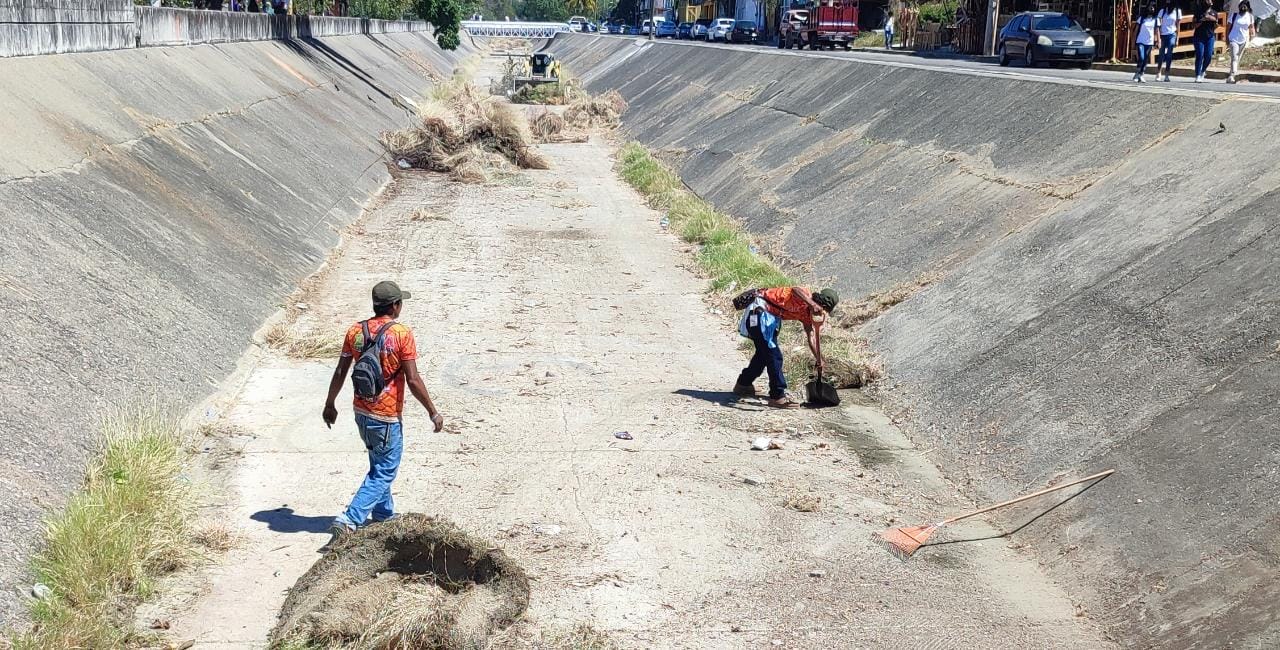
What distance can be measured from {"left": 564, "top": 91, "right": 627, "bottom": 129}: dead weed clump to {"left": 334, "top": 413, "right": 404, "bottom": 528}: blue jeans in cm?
3490

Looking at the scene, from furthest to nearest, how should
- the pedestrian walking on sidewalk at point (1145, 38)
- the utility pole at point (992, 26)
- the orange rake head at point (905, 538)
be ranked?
the utility pole at point (992, 26) < the pedestrian walking on sidewalk at point (1145, 38) < the orange rake head at point (905, 538)

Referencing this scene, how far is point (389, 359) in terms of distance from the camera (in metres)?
7.40

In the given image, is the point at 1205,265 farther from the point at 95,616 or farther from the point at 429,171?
the point at 429,171

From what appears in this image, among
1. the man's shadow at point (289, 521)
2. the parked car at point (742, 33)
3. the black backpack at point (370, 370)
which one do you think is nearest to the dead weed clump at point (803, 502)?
the black backpack at point (370, 370)

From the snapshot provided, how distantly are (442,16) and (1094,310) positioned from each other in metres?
55.3

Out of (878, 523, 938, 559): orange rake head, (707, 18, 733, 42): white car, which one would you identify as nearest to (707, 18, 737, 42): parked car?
(707, 18, 733, 42): white car

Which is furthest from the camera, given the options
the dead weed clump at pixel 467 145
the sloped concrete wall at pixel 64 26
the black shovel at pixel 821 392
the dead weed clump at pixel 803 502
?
the dead weed clump at pixel 467 145

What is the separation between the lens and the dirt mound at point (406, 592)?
6.27m

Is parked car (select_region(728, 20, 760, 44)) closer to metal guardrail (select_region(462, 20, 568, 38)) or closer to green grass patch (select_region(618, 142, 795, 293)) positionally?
green grass patch (select_region(618, 142, 795, 293))

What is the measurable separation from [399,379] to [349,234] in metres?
13.0

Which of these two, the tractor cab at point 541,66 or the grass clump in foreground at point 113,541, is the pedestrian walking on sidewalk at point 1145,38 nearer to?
the grass clump in foreground at point 113,541

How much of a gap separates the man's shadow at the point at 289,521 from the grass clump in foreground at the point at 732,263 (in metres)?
5.45

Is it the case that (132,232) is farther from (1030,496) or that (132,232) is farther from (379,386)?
(1030,496)

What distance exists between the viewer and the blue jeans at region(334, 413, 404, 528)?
7.45 meters
